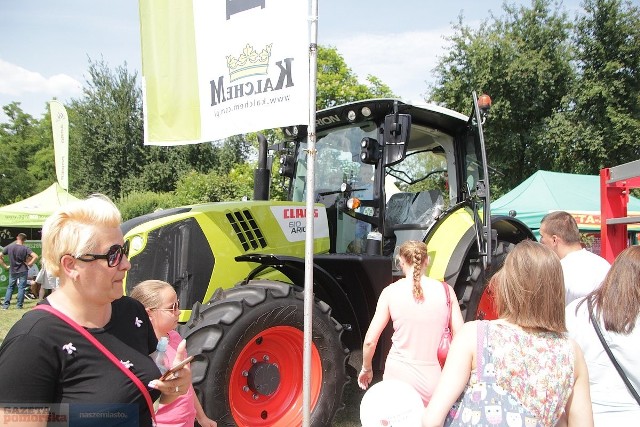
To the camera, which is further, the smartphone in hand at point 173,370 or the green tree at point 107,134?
the green tree at point 107,134

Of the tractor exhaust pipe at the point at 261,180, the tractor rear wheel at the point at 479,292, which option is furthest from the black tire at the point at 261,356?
the tractor rear wheel at the point at 479,292

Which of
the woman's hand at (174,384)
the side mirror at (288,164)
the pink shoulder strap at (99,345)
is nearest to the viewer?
the pink shoulder strap at (99,345)

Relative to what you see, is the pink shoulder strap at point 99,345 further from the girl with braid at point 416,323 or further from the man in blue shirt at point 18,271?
the man in blue shirt at point 18,271

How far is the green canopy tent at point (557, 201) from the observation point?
12.5 metres

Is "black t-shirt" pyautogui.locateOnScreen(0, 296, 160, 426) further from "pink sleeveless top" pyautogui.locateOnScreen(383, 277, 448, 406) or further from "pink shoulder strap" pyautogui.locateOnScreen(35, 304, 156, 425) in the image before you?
"pink sleeveless top" pyautogui.locateOnScreen(383, 277, 448, 406)

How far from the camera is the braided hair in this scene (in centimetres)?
317

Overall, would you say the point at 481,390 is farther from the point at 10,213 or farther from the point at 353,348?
the point at 10,213

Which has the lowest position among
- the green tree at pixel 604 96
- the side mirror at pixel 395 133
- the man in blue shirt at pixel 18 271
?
the man in blue shirt at pixel 18 271

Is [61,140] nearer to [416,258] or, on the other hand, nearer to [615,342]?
[416,258]

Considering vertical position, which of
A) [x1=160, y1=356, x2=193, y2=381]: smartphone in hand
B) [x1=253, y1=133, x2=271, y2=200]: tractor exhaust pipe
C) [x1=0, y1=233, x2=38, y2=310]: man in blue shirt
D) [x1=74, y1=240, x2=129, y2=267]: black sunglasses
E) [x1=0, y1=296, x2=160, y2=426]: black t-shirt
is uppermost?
[x1=253, y1=133, x2=271, y2=200]: tractor exhaust pipe

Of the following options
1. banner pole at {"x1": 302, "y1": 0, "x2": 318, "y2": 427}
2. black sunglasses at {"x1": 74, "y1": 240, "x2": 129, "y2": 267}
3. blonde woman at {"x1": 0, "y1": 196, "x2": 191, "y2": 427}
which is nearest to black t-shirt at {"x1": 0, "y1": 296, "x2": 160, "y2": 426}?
blonde woman at {"x1": 0, "y1": 196, "x2": 191, "y2": 427}

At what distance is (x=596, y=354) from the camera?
83.6 inches

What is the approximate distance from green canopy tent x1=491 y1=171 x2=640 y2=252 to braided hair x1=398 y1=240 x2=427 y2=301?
9.80 m

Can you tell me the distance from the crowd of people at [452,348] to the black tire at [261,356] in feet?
2.93
